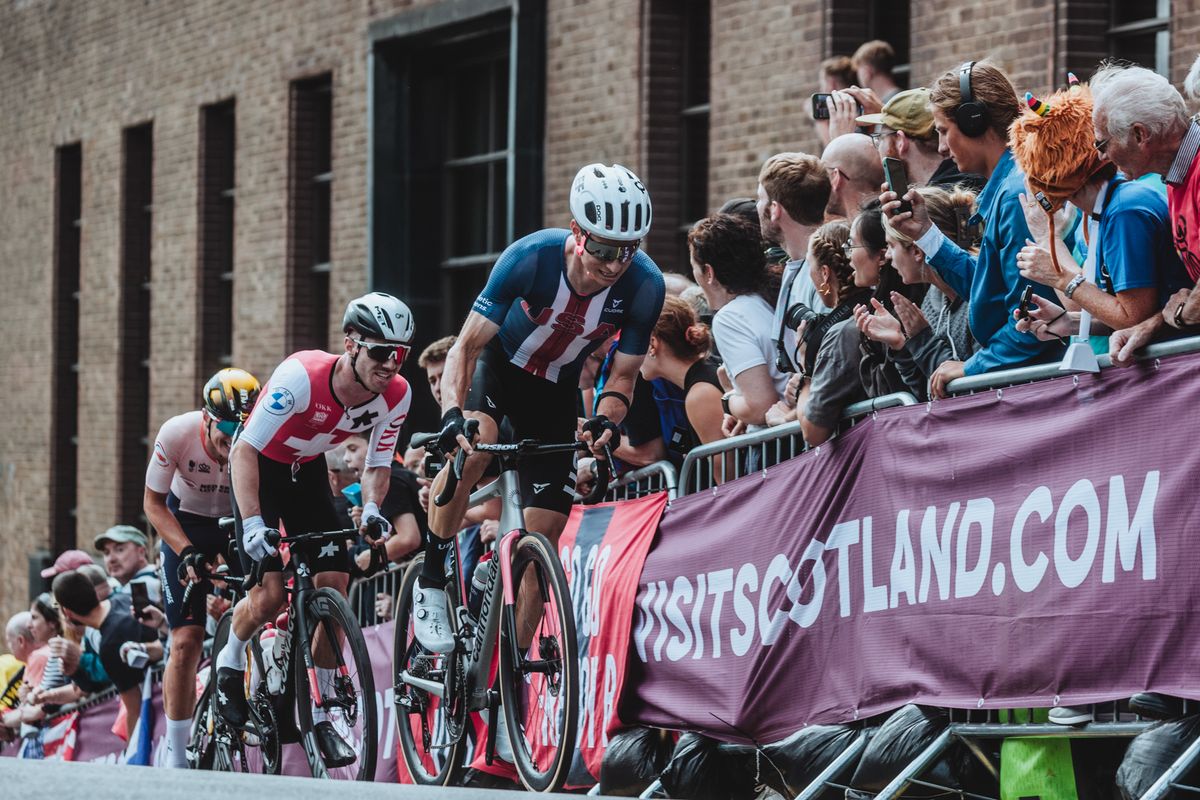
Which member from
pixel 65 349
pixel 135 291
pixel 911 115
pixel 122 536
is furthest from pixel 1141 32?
pixel 65 349

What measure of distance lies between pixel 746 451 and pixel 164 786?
3.60m

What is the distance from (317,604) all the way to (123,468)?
1440cm

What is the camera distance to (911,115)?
740 centimetres

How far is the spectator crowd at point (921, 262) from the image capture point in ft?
18.1

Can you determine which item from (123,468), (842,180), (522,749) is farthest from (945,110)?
(123,468)

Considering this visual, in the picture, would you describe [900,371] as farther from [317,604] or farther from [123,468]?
[123,468]

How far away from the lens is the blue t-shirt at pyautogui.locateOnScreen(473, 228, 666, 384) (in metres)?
7.87

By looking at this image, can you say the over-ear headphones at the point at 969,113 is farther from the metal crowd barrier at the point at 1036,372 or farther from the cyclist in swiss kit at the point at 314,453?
the cyclist in swiss kit at the point at 314,453

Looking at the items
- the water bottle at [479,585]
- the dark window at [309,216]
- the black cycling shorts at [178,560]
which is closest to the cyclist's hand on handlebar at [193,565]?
the black cycling shorts at [178,560]

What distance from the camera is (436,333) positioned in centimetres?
1784

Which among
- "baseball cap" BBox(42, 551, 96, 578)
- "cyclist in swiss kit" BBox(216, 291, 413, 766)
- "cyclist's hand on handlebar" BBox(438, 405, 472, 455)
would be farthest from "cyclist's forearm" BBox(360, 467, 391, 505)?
"baseball cap" BBox(42, 551, 96, 578)

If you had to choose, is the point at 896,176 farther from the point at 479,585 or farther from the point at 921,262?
the point at 479,585

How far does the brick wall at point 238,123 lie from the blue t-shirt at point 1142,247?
4.82m

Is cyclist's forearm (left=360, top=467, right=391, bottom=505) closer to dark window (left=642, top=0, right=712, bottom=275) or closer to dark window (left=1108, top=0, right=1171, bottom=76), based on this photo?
dark window (left=1108, top=0, right=1171, bottom=76)
